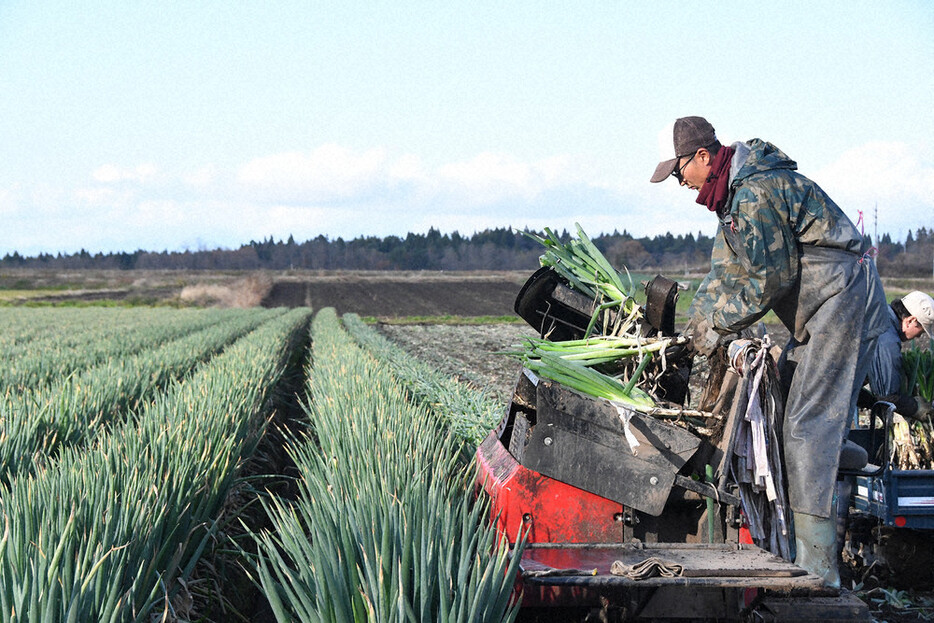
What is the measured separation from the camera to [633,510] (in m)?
2.70

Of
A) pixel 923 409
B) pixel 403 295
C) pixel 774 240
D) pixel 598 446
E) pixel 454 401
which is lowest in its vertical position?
pixel 403 295

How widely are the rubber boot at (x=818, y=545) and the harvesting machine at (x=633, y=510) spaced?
0.33 ft

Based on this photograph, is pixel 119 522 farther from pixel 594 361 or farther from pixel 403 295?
pixel 403 295

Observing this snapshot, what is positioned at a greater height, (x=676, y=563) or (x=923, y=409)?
(x=923, y=409)

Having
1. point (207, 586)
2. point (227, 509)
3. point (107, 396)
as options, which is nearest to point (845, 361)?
point (207, 586)

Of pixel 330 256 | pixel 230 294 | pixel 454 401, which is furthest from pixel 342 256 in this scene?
pixel 454 401

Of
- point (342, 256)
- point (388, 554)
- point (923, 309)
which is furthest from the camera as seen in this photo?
point (342, 256)

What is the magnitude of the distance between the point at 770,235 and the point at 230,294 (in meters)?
47.3

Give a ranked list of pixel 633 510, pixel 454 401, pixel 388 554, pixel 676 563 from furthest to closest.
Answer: pixel 454 401 → pixel 633 510 → pixel 676 563 → pixel 388 554

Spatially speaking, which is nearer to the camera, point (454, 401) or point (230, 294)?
point (454, 401)

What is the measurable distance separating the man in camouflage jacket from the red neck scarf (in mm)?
97

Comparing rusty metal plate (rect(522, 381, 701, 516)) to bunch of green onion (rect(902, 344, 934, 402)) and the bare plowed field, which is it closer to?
bunch of green onion (rect(902, 344, 934, 402))

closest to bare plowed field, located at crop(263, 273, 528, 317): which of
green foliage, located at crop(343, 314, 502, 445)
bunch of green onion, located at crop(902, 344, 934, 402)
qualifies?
green foliage, located at crop(343, 314, 502, 445)

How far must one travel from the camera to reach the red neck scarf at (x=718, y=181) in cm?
303
